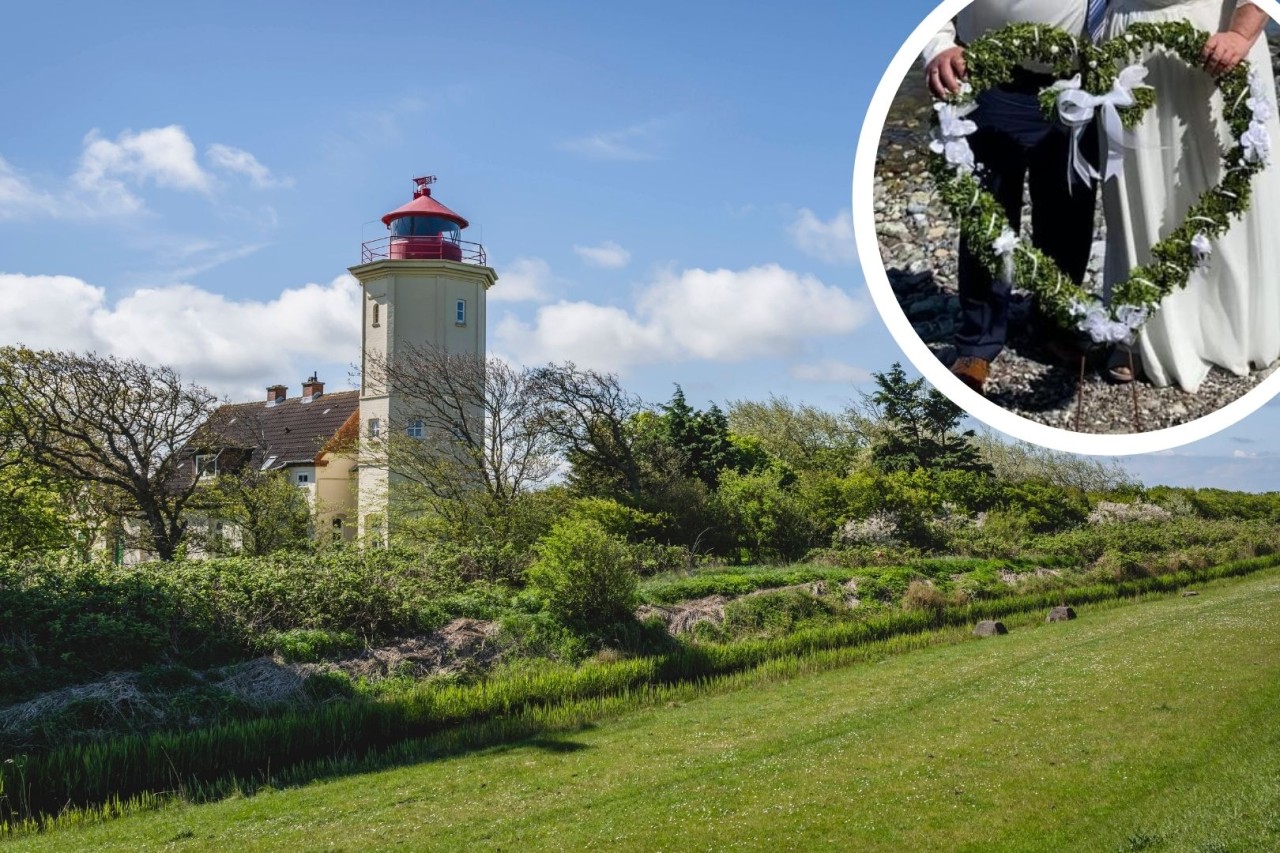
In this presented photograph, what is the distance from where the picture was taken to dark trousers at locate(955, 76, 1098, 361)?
2.31m

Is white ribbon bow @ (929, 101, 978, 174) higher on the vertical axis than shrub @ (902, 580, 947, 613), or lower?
higher

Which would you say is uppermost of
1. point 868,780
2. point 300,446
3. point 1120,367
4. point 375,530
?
point 300,446

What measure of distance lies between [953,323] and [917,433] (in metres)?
23.6

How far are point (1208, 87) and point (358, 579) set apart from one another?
12197 mm

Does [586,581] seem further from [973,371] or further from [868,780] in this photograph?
[973,371]

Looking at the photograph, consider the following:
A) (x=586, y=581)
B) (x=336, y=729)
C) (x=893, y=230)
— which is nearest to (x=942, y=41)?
(x=893, y=230)

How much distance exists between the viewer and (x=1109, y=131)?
7.35 ft

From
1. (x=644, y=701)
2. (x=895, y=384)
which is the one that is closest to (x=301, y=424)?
(x=895, y=384)

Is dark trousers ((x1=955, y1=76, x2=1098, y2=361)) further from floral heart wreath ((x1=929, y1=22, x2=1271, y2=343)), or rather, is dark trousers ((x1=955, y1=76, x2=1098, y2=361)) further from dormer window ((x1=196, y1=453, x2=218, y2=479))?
dormer window ((x1=196, y1=453, x2=218, y2=479))

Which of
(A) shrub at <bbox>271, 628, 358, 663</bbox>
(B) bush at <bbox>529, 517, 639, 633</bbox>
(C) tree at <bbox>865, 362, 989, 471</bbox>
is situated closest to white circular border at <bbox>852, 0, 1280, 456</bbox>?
(A) shrub at <bbox>271, 628, 358, 663</bbox>

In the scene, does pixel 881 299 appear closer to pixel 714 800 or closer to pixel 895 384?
pixel 714 800

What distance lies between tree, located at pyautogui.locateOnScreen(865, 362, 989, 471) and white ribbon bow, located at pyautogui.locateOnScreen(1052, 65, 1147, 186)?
22689 millimetres

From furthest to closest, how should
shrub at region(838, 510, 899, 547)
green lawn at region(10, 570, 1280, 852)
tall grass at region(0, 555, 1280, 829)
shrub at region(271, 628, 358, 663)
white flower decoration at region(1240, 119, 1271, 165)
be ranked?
1. shrub at region(838, 510, 899, 547)
2. shrub at region(271, 628, 358, 663)
3. tall grass at region(0, 555, 1280, 829)
4. green lawn at region(10, 570, 1280, 852)
5. white flower decoration at region(1240, 119, 1271, 165)

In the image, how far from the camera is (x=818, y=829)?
6438 millimetres
